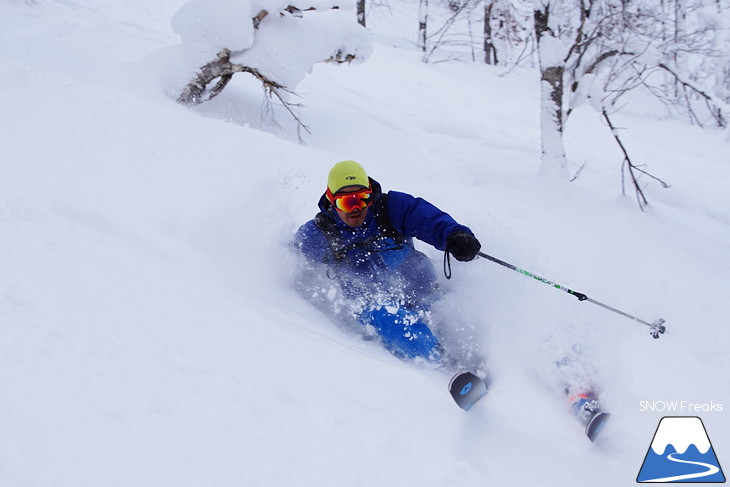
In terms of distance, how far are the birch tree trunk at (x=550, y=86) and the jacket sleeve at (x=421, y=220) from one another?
3.60 m

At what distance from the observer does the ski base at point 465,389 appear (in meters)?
2.81

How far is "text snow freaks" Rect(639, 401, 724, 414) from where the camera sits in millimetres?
3268

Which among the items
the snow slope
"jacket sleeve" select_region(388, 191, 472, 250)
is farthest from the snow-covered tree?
"jacket sleeve" select_region(388, 191, 472, 250)

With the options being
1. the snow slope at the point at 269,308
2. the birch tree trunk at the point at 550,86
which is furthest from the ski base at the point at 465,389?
the birch tree trunk at the point at 550,86

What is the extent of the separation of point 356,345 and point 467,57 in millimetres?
18526

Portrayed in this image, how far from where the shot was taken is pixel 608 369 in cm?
341

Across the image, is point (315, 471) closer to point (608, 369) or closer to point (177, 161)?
point (608, 369)

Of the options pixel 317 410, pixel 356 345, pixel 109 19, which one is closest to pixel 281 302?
pixel 356 345

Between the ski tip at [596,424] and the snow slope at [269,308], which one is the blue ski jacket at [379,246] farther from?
the ski tip at [596,424]

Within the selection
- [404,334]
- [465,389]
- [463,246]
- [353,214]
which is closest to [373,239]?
[353,214]

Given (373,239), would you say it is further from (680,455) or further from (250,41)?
(250,41)

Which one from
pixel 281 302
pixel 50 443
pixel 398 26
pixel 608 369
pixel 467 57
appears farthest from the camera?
pixel 398 26

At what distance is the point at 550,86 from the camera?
22.6 ft

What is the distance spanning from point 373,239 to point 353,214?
25 centimetres
